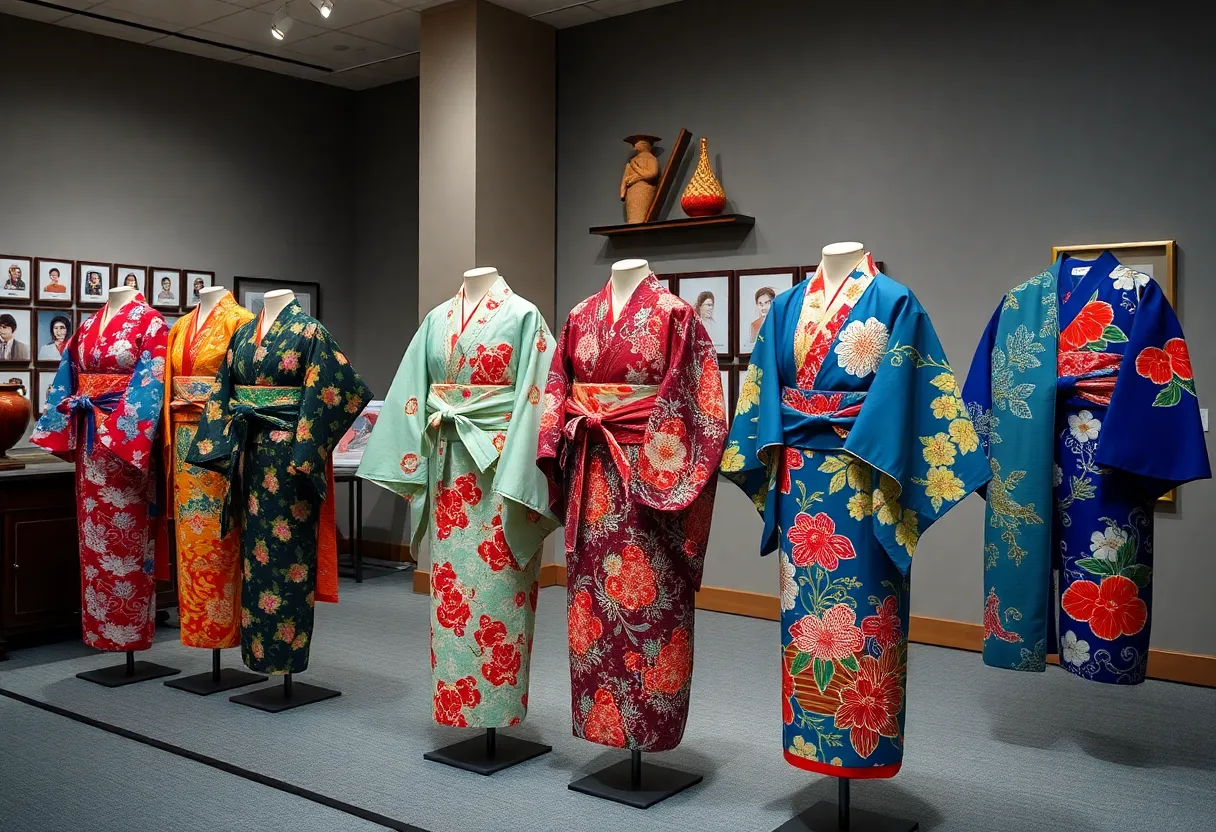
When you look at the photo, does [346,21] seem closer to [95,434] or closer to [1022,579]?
[95,434]

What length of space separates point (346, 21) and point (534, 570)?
151 inches

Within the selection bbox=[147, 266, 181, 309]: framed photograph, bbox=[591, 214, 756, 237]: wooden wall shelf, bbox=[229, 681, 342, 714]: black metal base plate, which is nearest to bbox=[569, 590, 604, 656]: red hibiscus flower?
bbox=[229, 681, 342, 714]: black metal base plate

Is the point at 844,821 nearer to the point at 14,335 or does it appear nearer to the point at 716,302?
the point at 716,302

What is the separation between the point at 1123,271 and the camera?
3480 millimetres

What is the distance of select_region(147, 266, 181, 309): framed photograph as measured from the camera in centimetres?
640

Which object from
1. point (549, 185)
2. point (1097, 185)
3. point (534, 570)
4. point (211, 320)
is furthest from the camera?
point (549, 185)

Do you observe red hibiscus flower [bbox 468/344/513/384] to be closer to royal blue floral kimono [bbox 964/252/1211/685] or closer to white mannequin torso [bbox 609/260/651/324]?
white mannequin torso [bbox 609/260/651/324]

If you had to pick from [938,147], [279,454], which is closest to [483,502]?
[279,454]

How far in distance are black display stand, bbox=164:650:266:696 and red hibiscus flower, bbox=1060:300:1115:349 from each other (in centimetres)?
310

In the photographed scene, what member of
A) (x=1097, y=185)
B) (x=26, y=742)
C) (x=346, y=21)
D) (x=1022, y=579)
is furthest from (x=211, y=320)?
(x=1097, y=185)

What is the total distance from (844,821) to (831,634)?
1.65 feet

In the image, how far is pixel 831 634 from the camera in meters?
2.69

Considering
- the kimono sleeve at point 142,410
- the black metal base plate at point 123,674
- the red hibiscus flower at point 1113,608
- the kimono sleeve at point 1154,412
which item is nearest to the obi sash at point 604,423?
the kimono sleeve at point 1154,412

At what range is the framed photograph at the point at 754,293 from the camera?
5.41 meters
